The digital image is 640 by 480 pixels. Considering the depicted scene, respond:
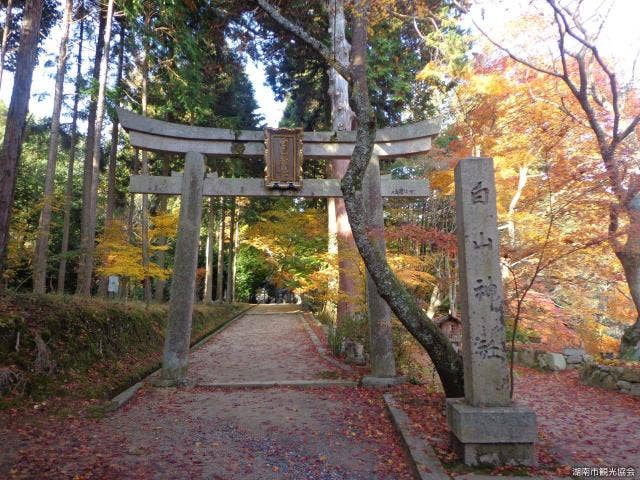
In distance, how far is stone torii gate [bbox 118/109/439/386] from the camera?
741 centimetres

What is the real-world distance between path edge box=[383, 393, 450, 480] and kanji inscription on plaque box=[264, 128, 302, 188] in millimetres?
4484

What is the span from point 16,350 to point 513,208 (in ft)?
44.2

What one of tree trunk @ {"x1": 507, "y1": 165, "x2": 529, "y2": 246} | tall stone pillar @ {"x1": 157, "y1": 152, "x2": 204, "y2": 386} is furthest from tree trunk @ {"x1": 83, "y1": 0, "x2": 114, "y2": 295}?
tree trunk @ {"x1": 507, "y1": 165, "x2": 529, "y2": 246}

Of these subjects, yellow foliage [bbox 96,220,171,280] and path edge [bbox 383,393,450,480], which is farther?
yellow foliage [bbox 96,220,171,280]

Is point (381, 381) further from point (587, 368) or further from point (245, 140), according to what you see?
point (587, 368)

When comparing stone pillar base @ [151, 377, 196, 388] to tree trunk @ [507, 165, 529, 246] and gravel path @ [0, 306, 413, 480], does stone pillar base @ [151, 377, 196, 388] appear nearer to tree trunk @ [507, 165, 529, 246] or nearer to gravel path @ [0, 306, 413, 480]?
gravel path @ [0, 306, 413, 480]

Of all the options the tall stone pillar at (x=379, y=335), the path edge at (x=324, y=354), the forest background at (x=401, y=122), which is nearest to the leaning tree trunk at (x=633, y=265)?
the forest background at (x=401, y=122)

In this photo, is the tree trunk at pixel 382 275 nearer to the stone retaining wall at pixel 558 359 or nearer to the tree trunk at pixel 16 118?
the tree trunk at pixel 16 118

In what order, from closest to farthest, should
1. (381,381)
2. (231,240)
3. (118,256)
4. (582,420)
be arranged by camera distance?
(582,420) < (381,381) < (118,256) < (231,240)

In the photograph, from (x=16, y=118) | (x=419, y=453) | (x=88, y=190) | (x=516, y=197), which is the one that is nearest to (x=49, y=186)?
(x=88, y=190)

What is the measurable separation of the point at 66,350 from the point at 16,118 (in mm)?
4123

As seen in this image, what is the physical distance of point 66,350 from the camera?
7.09 metres

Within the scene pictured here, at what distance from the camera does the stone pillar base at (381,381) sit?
723 cm

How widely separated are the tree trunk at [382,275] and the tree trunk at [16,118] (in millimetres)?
5885
